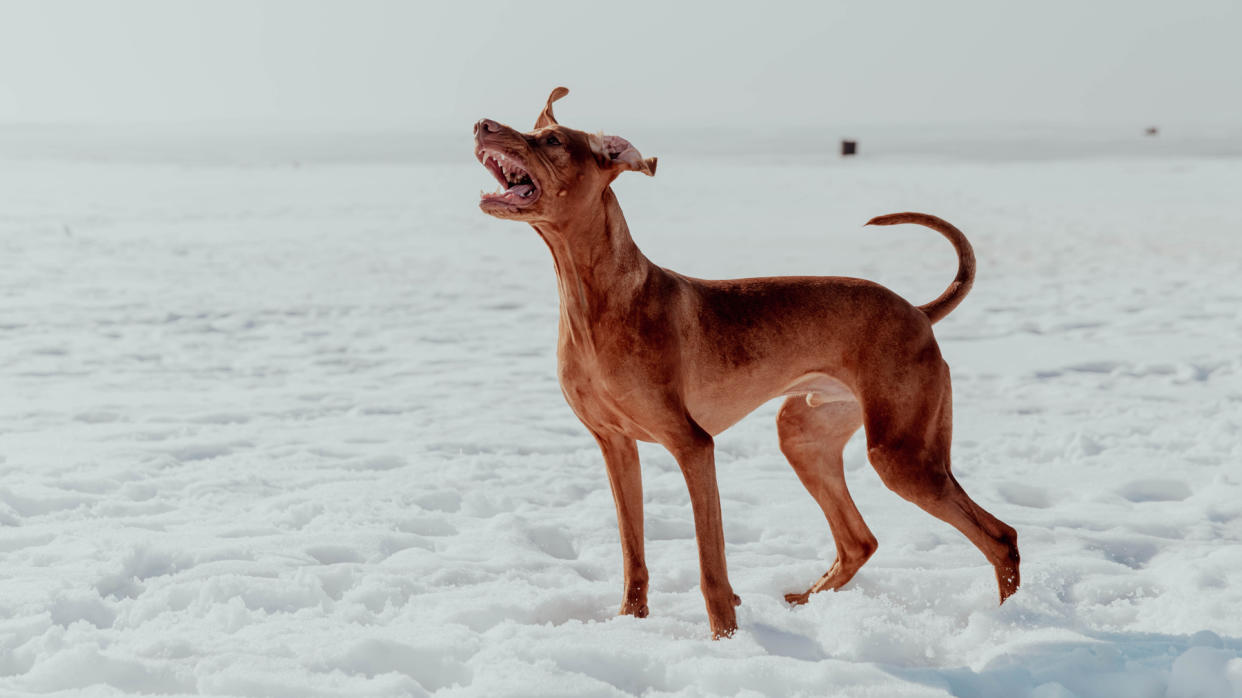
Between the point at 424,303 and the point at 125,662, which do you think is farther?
the point at 424,303

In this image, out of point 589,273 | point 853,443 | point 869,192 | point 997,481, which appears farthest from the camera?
point 869,192

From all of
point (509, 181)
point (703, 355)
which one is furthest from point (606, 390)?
point (509, 181)

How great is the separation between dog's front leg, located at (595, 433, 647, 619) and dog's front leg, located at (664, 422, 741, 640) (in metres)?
0.29

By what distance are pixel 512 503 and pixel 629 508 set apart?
187 centimetres

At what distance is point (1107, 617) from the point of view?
4133mm

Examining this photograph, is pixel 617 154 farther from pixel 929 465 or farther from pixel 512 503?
pixel 512 503

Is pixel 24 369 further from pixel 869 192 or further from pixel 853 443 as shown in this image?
pixel 869 192

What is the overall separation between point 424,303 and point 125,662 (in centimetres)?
832

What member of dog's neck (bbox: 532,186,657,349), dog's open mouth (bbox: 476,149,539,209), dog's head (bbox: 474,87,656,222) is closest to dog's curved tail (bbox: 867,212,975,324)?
dog's neck (bbox: 532,186,657,349)

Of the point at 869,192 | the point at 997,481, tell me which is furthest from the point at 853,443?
the point at 869,192

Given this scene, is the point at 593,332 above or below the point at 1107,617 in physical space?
above

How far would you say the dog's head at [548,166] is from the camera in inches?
129

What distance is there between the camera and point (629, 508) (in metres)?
4.01

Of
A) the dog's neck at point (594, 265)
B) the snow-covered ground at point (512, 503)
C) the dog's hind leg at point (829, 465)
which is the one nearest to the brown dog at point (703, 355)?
the dog's neck at point (594, 265)
